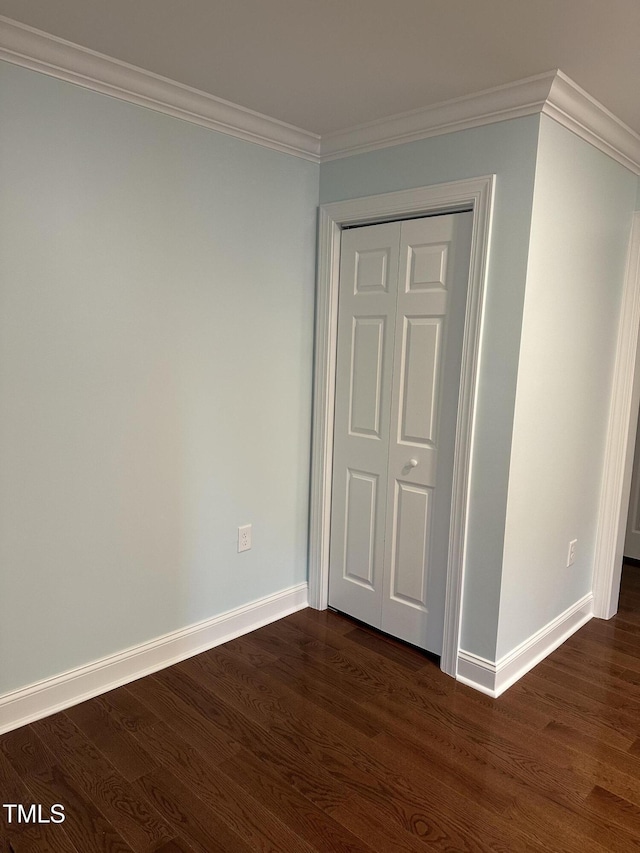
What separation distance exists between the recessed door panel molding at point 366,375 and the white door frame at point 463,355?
0.41 ft

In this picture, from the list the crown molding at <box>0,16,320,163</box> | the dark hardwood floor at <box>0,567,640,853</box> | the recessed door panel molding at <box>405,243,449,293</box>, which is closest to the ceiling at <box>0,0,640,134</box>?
the crown molding at <box>0,16,320,163</box>

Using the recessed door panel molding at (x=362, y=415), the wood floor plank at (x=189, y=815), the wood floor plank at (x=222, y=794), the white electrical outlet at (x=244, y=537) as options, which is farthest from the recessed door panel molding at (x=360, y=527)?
the wood floor plank at (x=189, y=815)

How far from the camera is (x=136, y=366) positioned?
232 cm

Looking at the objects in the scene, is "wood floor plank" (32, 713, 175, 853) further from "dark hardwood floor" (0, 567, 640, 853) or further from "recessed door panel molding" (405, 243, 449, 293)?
"recessed door panel molding" (405, 243, 449, 293)

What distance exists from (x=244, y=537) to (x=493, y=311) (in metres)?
1.46

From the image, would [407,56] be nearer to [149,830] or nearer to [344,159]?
[344,159]

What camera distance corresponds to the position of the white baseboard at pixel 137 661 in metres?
2.16

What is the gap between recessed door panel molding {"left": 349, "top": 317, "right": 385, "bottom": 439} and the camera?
9.09 ft

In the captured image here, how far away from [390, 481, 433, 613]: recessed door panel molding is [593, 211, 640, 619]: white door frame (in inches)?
40.3

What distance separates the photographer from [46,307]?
207 centimetres

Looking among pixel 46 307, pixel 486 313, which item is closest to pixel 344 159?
pixel 486 313

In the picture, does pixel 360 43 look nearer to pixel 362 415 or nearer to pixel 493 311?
pixel 493 311

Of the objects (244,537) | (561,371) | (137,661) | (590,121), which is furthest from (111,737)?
(590,121)

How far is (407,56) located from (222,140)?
33.5 inches
